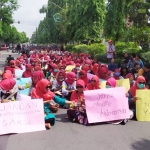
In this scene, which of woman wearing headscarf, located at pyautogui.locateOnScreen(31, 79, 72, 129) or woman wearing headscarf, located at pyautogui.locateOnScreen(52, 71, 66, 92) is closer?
woman wearing headscarf, located at pyautogui.locateOnScreen(31, 79, 72, 129)

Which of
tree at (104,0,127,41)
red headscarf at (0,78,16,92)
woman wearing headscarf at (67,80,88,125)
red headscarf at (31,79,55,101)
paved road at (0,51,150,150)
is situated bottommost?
paved road at (0,51,150,150)

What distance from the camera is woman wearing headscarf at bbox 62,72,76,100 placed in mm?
8133

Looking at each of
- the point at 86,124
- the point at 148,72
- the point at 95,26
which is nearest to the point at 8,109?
the point at 86,124

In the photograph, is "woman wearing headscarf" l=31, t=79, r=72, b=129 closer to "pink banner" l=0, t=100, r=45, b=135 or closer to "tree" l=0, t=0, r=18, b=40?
"pink banner" l=0, t=100, r=45, b=135

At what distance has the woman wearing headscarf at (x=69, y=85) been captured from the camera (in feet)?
26.7

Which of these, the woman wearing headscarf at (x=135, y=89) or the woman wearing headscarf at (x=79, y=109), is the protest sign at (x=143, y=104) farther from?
the woman wearing headscarf at (x=79, y=109)

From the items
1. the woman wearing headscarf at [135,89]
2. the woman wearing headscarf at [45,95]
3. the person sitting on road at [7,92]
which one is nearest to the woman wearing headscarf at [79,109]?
the woman wearing headscarf at [45,95]

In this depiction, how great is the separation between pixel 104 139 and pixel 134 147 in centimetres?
62

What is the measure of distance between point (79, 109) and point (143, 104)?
4.62 ft

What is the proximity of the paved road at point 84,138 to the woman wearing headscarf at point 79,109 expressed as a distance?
0.19 m

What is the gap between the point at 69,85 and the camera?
8.27 meters

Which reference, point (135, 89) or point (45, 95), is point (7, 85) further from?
point (135, 89)

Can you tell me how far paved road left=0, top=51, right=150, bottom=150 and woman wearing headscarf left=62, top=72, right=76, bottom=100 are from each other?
6.18ft

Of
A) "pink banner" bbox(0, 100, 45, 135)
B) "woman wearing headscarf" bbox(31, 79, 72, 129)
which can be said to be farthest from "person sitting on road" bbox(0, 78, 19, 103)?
"pink banner" bbox(0, 100, 45, 135)
